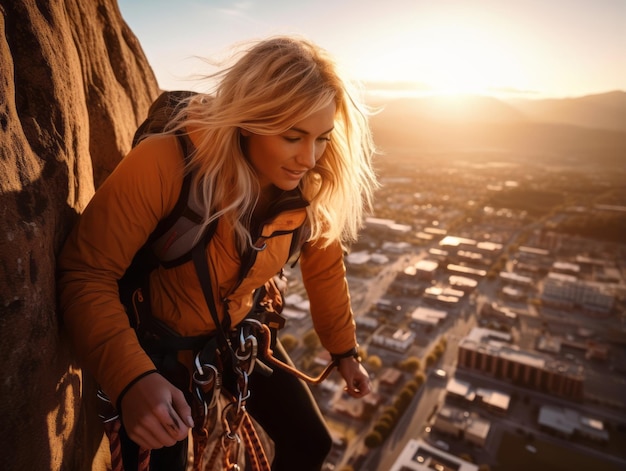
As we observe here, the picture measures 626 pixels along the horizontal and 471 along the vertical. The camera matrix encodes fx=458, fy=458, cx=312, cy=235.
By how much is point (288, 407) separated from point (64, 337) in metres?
0.86

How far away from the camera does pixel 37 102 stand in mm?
1382

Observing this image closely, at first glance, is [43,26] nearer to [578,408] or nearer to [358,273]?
[578,408]

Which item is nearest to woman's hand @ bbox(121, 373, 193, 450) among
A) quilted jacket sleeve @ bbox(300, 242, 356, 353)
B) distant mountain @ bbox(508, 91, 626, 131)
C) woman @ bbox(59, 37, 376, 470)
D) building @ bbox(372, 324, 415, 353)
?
woman @ bbox(59, 37, 376, 470)

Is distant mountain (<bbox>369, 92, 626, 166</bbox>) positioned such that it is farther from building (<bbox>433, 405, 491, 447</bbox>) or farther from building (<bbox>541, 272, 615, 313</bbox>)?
building (<bbox>433, 405, 491, 447</bbox>)

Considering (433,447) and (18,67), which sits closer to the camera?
(18,67)

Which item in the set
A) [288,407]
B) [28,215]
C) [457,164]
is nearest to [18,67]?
[28,215]

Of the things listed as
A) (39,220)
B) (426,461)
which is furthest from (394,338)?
(39,220)

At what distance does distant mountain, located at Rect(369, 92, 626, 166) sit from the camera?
93894 millimetres

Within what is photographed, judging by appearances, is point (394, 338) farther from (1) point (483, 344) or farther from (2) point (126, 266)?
(2) point (126, 266)

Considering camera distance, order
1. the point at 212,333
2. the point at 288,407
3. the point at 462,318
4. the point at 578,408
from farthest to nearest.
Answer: the point at 462,318
the point at 578,408
the point at 288,407
the point at 212,333

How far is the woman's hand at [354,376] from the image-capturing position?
2.06 meters

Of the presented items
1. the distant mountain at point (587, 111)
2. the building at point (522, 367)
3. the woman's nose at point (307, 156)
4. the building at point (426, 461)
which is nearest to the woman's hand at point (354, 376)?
the woman's nose at point (307, 156)

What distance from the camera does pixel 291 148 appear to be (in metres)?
1.44

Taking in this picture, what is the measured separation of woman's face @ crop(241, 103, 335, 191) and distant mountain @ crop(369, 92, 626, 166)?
87.9 metres
